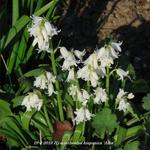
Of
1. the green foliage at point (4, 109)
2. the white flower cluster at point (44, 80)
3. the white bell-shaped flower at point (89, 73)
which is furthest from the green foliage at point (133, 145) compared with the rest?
the green foliage at point (4, 109)

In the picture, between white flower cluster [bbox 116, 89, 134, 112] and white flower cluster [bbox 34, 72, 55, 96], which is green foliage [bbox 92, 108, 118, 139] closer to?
white flower cluster [bbox 116, 89, 134, 112]

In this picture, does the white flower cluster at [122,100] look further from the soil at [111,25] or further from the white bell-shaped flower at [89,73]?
the soil at [111,25]

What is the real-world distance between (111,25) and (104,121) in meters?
1.92

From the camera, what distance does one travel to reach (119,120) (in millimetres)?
3525

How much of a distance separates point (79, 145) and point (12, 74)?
1.04 meters

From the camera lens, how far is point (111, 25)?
16.6 ft

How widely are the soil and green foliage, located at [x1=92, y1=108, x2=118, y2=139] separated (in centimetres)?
133

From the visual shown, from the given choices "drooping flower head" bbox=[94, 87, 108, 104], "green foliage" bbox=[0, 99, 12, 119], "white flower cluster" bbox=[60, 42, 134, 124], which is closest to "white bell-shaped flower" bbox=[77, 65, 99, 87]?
"white flower cluster" bbox=[60, 42, 134, 124]

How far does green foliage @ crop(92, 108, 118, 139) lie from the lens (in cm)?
327

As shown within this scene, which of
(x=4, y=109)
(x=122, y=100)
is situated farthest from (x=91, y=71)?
(x=4, y=109)

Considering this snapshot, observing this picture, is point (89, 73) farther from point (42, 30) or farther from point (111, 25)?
point (111, 25)

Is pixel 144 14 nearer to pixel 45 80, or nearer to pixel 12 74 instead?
pixel 12 74

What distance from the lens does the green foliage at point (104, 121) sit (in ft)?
10.7

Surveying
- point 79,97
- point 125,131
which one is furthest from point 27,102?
point 125,131
